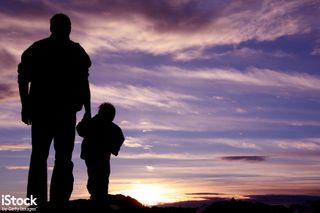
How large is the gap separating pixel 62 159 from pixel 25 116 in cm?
100

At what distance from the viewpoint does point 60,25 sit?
27.2 feet

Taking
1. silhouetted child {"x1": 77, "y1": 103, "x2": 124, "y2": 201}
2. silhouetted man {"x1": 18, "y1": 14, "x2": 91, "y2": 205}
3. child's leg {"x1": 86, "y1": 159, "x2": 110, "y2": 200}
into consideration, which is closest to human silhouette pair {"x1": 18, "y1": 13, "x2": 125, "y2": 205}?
silhouetted man {"x1": 18, "y1": 14, "x2": 91, "y2": 205}

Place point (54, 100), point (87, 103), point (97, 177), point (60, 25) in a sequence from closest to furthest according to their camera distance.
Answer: point (54, 100), point (60, 25), point (87, 103), point (97, 177)

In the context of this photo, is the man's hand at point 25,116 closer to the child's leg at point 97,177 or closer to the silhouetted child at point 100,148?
the silhouetted child at point 100,148

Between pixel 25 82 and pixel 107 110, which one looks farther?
pixel 107 110

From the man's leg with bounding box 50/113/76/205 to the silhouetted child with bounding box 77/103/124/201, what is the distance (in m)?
2.17

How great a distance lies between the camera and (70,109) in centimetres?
827

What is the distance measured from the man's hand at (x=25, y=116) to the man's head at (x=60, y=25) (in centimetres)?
148

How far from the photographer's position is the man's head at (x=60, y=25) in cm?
825

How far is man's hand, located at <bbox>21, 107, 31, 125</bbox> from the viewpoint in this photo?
8.08m

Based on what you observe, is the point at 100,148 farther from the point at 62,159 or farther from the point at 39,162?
the point at 39,162

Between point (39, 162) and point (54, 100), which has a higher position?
point (54, 100)

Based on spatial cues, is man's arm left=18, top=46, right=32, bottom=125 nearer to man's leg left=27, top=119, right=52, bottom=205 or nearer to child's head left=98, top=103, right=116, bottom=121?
man's leg left=27, top=119, right=52, bottom=205

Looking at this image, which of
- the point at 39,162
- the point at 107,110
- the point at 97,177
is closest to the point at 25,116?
the point at 39,162
